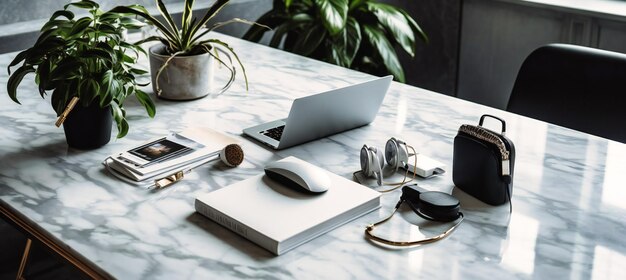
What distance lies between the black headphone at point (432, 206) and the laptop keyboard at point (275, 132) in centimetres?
40

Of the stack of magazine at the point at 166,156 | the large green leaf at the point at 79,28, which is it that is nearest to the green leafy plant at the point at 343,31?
the stack of magazine at the point at 166,156

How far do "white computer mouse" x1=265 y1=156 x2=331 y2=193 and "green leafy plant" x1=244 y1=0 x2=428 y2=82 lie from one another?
139 cm

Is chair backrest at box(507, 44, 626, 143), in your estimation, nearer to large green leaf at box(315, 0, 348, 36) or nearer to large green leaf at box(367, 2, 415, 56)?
large green leaf at box(315, 0, 348, 36)

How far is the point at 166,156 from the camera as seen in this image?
1564mm

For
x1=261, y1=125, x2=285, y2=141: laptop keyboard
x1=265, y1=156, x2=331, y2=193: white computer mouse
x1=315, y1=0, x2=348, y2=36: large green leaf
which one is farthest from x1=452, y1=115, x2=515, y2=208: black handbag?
x1=315, y1=0, x2=348, y2=36: large green leaf

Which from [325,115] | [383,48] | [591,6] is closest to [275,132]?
[325,115]

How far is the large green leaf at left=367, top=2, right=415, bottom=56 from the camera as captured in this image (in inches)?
117

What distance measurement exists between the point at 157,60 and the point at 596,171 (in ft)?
3.50

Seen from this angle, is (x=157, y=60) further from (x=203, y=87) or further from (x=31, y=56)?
(x=31, y=56)

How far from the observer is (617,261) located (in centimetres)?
117

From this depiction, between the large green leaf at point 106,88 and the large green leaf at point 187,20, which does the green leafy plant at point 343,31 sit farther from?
the large green leaf at point 106,88

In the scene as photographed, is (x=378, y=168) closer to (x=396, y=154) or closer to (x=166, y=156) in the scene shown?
(x=396, y=154)

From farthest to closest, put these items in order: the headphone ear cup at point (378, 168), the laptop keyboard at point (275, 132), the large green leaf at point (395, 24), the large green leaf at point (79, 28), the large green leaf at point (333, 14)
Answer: the large green leaf at point (395, 24), the large green leaf at point (333, 14), the laptop keyboard at point (275, 132), the large green leaf at point (79, 28), the headphone ear cup at point (378, 168)

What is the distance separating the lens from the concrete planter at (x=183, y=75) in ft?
6.21
